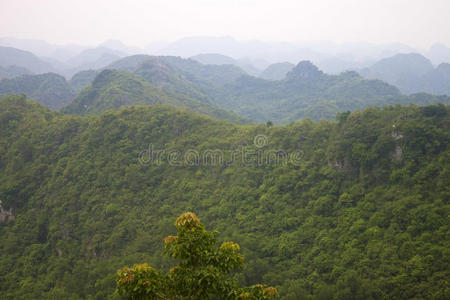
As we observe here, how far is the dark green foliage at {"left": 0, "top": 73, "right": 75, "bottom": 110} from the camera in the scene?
8269cm

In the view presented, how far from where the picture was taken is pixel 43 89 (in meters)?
86.6

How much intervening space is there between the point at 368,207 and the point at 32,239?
29038 mm

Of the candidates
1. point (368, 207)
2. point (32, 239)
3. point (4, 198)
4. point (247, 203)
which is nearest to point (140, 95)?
point (4, 198)

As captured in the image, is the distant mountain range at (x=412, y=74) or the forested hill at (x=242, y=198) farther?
the distant mountain range at (x=412, y=74)

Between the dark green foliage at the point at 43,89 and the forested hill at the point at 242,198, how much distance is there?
46.7 meters

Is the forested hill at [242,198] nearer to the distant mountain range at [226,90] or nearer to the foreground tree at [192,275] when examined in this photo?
the foreground tree at [192,275]

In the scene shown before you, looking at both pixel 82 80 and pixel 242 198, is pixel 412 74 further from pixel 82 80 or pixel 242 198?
pixel 242 198

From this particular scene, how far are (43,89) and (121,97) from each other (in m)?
43.6

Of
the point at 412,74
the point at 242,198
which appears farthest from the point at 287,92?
the point at 242,198

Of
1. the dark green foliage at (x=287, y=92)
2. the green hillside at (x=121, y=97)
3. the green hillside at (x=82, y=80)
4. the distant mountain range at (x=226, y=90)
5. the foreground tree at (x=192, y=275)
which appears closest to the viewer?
→ the foreground tree at (x=192, y=275)

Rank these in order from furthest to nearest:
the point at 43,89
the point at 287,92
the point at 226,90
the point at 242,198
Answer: the point at 226,90
the point at 287,92
the point at 43,89
the point at 242,198

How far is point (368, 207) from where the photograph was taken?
71.2 feet

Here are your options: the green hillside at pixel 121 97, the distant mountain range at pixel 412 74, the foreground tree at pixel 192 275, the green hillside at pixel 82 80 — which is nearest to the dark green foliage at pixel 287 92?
the green hillside at pixel 82 80

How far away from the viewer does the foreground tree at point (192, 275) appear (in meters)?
5.43
